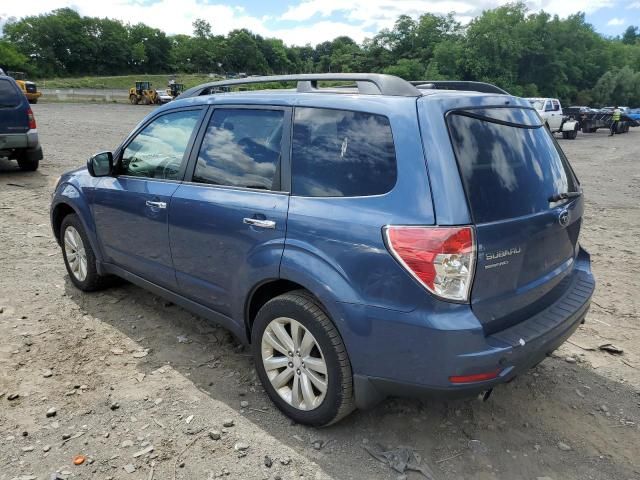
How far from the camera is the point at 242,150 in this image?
3.14 meters

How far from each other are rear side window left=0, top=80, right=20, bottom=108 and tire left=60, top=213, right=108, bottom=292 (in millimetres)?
6604

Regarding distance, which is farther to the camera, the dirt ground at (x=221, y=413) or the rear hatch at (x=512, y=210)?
the dirt ground at (x=221, y=413)

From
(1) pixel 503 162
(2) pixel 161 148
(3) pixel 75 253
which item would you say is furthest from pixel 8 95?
(1) pixel 503 162

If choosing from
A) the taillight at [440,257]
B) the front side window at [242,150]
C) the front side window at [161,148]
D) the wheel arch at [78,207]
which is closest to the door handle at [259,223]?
the front side window at [242,150]

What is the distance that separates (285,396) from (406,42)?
310ft

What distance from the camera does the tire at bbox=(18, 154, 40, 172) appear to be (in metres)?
10.6

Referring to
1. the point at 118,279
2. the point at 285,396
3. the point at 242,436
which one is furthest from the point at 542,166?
the point at 118,279

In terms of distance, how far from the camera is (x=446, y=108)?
7.97 feet

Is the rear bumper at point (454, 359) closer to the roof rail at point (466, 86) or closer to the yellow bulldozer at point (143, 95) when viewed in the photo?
the roof rail at point (466, 86)

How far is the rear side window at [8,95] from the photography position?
9.77m

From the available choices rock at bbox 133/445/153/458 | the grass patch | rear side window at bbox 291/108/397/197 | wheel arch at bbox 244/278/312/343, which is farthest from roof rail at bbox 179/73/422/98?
the grass patch

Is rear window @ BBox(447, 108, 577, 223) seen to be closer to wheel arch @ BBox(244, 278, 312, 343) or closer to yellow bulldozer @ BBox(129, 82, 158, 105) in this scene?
wheel arch @ BBox(244, 278, 312, 343)

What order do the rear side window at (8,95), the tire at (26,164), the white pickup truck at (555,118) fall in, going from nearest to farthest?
the rear side window at (8,95) < the tire at (26,164) < the white pickup truck at (555,118)

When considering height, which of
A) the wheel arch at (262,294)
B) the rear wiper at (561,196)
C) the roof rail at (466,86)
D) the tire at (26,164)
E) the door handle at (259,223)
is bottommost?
the tire at (26,164)
